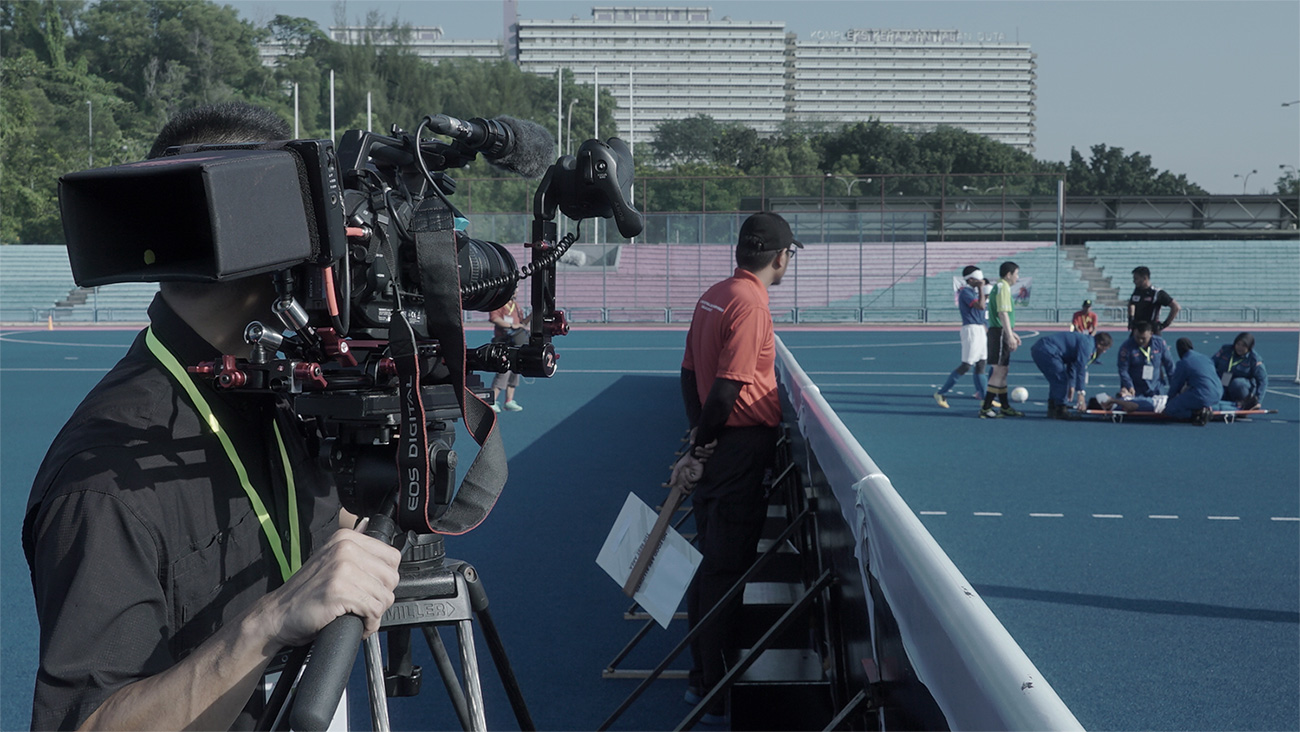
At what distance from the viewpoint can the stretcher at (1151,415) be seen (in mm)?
12609

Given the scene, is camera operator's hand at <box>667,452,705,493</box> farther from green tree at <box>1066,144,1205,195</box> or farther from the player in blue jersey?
green tree at <box>1066,144,1205,195</box>

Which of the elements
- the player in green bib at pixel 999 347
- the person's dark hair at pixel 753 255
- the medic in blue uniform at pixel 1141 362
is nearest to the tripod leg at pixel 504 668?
the person's dark hair at pixel 753 255

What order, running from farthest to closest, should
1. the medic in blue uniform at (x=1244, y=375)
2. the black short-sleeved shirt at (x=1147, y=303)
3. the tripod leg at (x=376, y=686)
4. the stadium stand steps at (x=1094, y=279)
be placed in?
the stadium stand steps at (x=1094, y=279) < the black short-sleeved shirt at (x=1147, y=303) < the medic in blue uniform at (x=1244, y=375) < the tripod leg at (x=376, y=686)

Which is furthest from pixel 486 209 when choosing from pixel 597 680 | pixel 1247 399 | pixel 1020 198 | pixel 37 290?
pixel 597 680

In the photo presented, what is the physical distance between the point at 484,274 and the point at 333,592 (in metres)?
0.70

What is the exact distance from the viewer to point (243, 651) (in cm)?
117

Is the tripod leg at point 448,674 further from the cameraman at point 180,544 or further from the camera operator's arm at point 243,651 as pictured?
the camera operator's arm at point 243,651

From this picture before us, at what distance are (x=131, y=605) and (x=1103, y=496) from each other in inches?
335

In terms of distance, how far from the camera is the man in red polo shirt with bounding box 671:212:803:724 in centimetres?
411

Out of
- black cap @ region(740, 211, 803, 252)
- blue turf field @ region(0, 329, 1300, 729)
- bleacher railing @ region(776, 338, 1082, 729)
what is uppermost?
black cap @ region(740, 211, 803, 252)

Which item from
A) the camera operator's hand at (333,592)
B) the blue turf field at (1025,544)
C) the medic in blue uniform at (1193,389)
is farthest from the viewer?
the medic in blue uniform at (1193,389)

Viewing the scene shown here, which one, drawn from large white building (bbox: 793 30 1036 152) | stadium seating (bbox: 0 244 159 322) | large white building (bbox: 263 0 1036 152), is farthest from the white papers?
large white building (bbox: 793 30 1036 152)

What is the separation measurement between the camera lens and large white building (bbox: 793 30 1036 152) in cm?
16518

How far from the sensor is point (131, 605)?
3.96 ft
